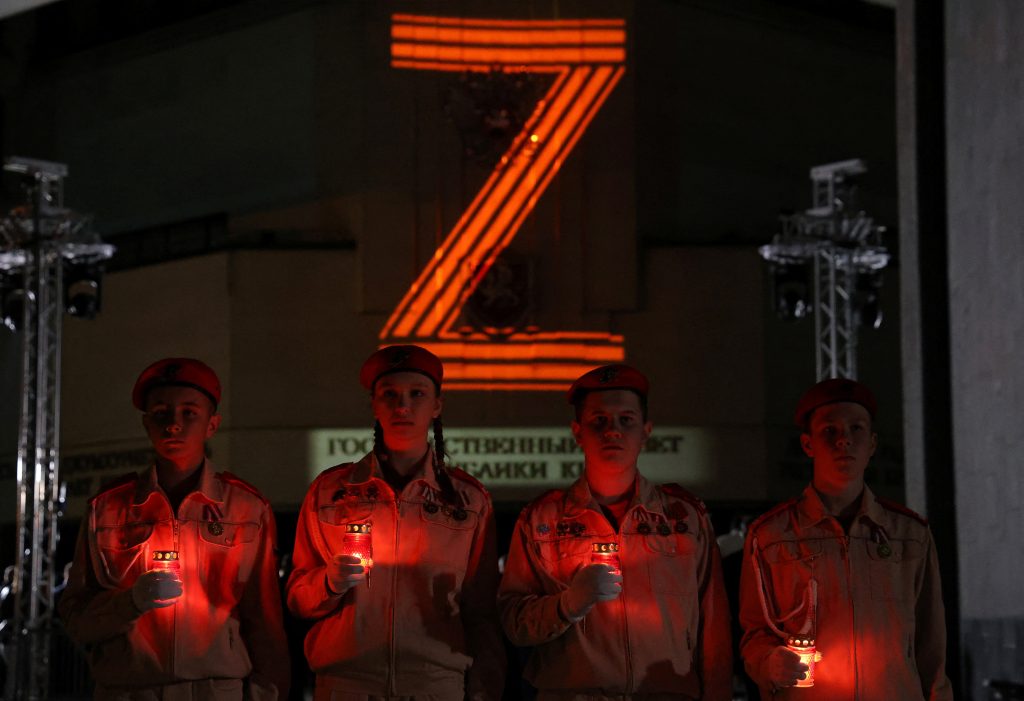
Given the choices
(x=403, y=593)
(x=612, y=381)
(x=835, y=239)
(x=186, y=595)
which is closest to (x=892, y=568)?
(x=612, y=381)

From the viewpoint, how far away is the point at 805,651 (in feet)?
14.0

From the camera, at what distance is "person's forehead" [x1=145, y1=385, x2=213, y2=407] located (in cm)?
474

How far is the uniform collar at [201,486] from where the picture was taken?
473 centimetres

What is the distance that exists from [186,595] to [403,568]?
2.25 ft

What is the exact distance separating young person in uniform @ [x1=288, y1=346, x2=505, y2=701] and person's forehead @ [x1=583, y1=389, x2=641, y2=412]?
50 centimetres

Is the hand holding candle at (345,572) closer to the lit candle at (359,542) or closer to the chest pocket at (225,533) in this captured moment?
the lit candle at (359,542)

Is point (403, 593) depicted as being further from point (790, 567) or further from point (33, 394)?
point (33, 394)

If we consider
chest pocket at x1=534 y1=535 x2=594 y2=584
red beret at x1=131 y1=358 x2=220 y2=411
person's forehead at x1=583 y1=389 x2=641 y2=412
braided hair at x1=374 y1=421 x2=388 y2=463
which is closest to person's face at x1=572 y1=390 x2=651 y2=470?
person's forehead at x1=583 y1=389 x2=641 y2=412

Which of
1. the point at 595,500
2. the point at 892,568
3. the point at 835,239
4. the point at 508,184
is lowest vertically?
the point at 892,568

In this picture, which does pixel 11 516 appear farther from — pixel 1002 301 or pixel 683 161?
pixel 1002 301

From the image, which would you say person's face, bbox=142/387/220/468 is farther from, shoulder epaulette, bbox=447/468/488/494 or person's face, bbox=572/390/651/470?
person's face, bbox=572/390/651/470

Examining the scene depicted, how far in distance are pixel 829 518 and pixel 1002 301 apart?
2.17 metres

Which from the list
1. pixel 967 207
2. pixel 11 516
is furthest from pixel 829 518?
pixel 11 516

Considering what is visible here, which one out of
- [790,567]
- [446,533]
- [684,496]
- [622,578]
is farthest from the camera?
[684,496]
